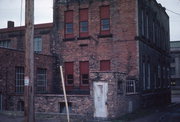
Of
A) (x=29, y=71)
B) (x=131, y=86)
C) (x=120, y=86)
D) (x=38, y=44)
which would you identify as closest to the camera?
(x=29, y=71)

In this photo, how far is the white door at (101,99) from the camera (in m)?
17.2

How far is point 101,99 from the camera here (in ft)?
57.0

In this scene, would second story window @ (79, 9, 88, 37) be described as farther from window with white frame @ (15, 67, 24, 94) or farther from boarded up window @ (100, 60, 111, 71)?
window with white frame @ (15, 67, 24, 94)

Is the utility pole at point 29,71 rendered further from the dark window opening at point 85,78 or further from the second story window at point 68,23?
the second story window at point 68,23

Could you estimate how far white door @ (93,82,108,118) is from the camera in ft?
56.6

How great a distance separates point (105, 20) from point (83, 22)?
209 centimetres

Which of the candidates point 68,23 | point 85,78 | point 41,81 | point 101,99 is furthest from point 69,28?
point 101,99

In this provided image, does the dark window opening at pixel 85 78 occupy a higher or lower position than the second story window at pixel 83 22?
lower

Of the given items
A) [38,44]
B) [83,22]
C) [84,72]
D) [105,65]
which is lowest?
[84,72]

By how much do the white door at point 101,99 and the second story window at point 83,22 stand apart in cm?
858

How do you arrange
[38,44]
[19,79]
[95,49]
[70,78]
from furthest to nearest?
[38,44] < [70,78] < [95,49] < [19,79]

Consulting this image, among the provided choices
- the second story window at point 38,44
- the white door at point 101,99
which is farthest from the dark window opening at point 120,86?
the second story window at point 38,44

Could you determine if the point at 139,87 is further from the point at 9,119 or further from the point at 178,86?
the point at 178,86

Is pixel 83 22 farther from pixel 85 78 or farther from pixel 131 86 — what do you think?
pixel 131 86
